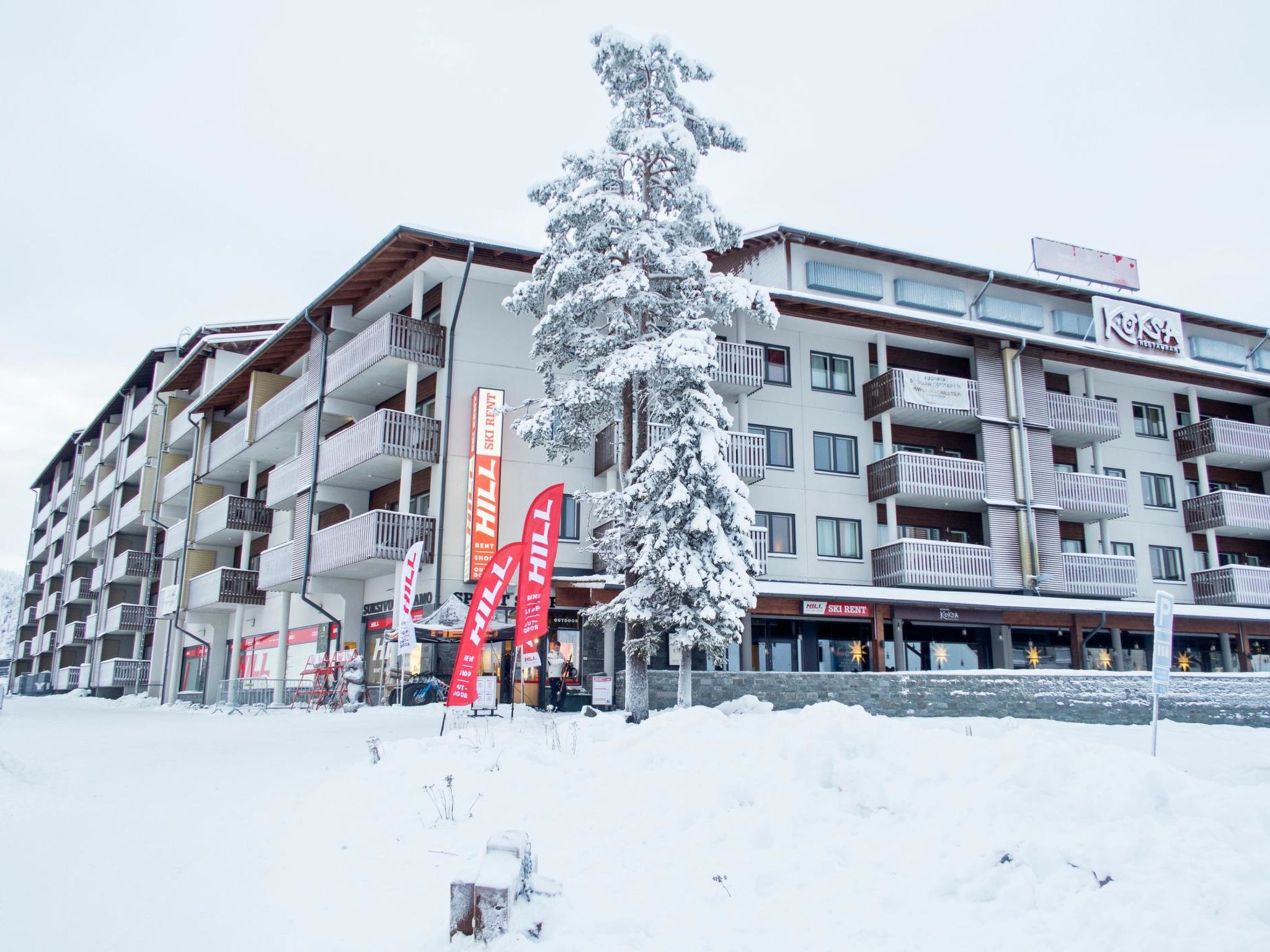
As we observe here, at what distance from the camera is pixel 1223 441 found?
114 ft

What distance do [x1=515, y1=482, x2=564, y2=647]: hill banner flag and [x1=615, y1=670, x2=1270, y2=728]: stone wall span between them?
424cm

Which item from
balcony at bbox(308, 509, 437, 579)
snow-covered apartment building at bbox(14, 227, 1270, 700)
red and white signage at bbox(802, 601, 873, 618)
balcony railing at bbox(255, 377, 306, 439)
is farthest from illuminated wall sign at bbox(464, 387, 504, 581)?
balcony railing at bbox(255, 377, 306, 439)

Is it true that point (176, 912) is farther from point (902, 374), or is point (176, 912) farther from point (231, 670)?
point (231, 670)

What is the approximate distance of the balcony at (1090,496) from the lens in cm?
3184

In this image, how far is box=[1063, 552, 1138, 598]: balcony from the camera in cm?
3052

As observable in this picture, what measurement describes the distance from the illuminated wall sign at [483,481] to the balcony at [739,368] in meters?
6.54

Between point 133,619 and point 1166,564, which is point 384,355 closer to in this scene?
point 1166,564

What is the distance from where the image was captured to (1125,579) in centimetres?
3116

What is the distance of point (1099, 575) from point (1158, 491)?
23.1 ft

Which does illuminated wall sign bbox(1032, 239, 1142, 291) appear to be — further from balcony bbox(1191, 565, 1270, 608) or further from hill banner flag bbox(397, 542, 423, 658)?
hill banner flag bbox(397, 542, 423, 658)

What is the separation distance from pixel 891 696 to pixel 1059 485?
47.6ft

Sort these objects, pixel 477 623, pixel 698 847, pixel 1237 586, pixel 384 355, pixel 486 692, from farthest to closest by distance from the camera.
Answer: pixel 1237 586 → pixel 384 355 → pixel 486 692 → pixel 477 623 → pixel 698 847

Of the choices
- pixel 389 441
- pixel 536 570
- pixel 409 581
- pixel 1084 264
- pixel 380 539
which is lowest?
pixel 536 570

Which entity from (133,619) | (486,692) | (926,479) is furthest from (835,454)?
(133,619)
